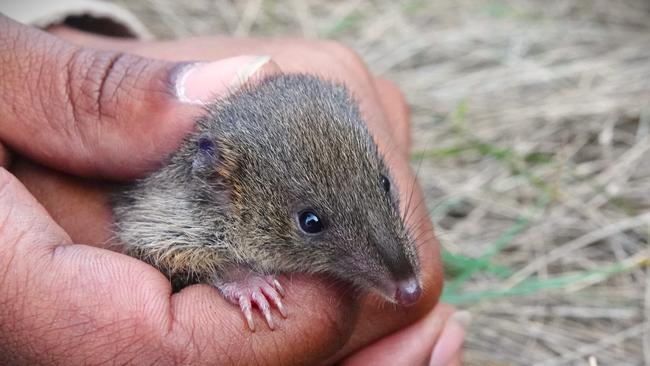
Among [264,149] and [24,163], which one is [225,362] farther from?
[24,163]

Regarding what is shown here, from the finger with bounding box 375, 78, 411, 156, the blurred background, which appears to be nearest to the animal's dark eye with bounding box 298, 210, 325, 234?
the finger with bounding box 375, 78, 411, 156

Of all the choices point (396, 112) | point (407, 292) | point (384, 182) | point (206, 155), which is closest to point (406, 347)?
point (407, 292)

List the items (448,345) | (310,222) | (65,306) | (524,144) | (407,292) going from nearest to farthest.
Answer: (65,306) < (407,292) < (310,222) < (448,345) < (524,144)

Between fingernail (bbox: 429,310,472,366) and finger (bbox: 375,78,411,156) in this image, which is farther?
finger (bbox: 375,78,411,156)

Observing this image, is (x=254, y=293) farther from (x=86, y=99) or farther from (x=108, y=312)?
(x=86, y=99)

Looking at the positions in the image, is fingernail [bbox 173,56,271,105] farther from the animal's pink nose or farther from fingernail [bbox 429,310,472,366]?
fingernail [bbox 429,310,472,366]

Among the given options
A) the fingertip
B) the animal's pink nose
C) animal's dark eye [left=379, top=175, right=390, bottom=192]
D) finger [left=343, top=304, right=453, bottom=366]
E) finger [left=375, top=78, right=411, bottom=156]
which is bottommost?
finger [left=343, top=304, right=453, bottom=366]

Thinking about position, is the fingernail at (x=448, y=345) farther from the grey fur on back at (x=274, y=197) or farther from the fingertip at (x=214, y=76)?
the fingertip at (x=214, y=76)
